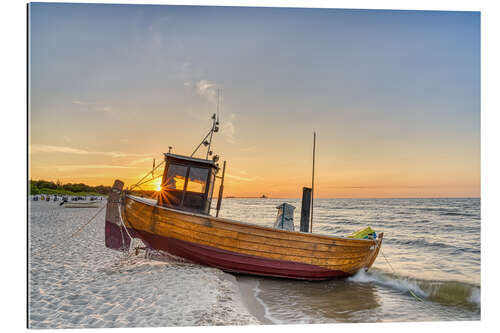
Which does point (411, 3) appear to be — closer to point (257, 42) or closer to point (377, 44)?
point (377, 44)

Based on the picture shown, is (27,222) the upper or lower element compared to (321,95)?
lower

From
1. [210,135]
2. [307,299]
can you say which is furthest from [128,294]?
[210,135]

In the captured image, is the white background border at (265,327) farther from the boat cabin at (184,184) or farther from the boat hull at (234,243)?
the boat cabin at (184,184)

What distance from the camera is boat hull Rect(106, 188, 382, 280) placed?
509 centimetres

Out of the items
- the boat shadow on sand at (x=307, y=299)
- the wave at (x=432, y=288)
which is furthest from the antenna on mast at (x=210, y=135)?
the wave at (x=432, y=288)

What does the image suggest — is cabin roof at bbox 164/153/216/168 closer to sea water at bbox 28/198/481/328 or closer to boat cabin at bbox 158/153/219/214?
boat cabin at bbox 158/153/219/214

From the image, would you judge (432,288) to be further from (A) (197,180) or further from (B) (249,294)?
(A) (197,180)

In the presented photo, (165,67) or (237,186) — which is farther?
(237,186)

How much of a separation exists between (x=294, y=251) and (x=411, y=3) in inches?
173

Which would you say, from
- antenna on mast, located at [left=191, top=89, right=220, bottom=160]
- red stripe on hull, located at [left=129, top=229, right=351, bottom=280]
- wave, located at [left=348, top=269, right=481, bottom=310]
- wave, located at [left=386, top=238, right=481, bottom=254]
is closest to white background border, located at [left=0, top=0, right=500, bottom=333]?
wave, located at [left=348, top=269, right=481, bottom=310]

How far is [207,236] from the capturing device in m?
5.11

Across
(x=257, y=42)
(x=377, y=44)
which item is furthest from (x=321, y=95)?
(x=257, y=42)

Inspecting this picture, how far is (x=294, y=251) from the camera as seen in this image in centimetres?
525

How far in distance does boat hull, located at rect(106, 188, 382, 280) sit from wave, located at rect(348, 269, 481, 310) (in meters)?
1.48
